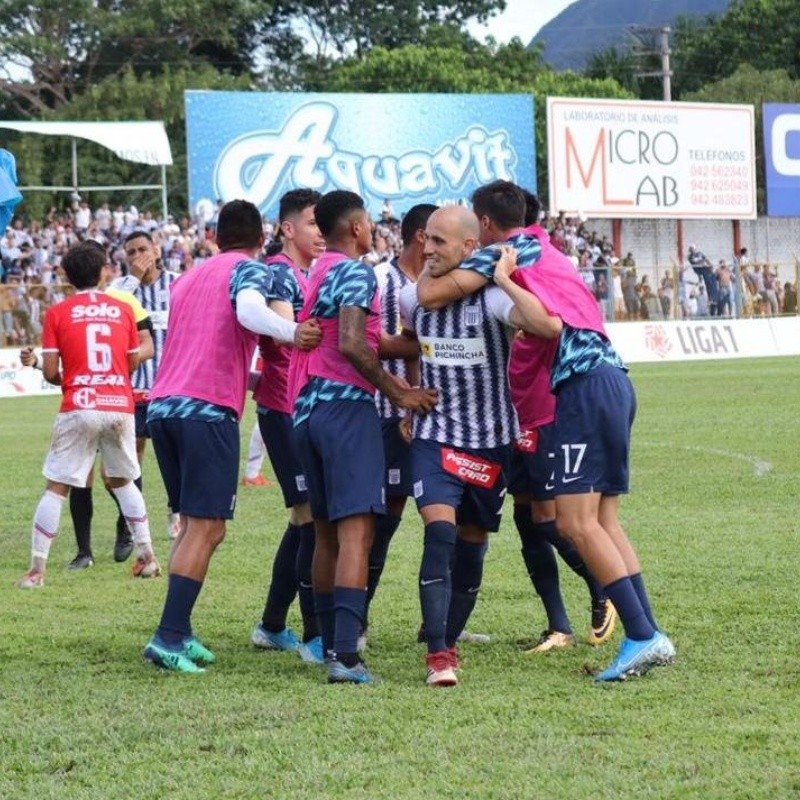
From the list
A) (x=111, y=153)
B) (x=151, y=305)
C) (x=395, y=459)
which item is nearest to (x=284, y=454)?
(x=395, y=459)

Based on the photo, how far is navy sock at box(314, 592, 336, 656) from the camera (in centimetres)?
715

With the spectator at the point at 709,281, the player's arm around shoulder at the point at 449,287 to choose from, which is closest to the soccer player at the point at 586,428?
the player's arm around shoulder at the point at 449,287

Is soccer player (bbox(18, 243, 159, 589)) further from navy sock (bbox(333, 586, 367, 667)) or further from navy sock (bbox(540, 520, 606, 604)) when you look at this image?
navy sock (bbox(333, 586, 367, 667))

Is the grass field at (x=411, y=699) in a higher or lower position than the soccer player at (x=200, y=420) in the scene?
lower

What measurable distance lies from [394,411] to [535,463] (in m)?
0.69

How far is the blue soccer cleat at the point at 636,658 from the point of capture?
655cm

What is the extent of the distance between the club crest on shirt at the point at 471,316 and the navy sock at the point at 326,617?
4.42ft

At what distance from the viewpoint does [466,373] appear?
6.81 m

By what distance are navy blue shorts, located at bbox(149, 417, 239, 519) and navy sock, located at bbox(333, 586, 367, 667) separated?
715mm

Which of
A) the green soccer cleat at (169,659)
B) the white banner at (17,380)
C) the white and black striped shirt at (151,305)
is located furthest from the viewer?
the white banner at (17,380)

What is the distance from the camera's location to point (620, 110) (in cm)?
4700

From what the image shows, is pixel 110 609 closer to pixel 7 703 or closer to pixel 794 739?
pixel 7 703

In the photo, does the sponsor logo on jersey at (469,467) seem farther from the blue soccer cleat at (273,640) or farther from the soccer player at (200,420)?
the blue soccer cleat at (273,640)

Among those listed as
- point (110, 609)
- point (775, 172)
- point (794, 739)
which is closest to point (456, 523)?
point (794, 739)
